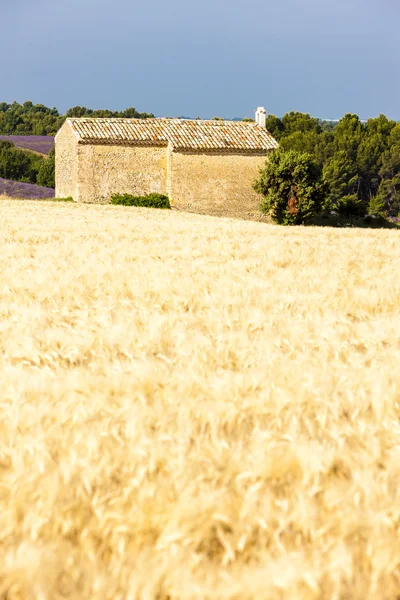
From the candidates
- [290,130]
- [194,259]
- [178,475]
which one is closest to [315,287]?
[194,259]

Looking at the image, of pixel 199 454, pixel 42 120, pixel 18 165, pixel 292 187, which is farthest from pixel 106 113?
pixel 199 454

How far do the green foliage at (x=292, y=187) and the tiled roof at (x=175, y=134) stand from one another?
4.92 meters

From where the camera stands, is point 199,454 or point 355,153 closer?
point 199,454

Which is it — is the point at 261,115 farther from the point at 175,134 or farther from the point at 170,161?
the point at 170,161

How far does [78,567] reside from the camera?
1.24 m

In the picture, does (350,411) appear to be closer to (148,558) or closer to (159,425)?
(159,425)

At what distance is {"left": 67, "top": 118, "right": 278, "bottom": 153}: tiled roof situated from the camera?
33625mm

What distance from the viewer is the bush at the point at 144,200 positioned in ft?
108

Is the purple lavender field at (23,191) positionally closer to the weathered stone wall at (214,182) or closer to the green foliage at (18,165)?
the weathered stone wall at (214,182)

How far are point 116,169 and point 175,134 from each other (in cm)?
394

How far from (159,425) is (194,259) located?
498cm

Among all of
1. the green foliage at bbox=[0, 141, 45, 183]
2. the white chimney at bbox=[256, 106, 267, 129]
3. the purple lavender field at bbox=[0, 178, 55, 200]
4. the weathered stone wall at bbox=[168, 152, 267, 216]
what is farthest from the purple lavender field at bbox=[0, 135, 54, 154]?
the weathered stone wall at bbox=[168, 152, 267, 216]

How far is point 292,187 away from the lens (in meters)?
30.0

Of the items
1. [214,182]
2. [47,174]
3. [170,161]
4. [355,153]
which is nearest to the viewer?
[170,161]
